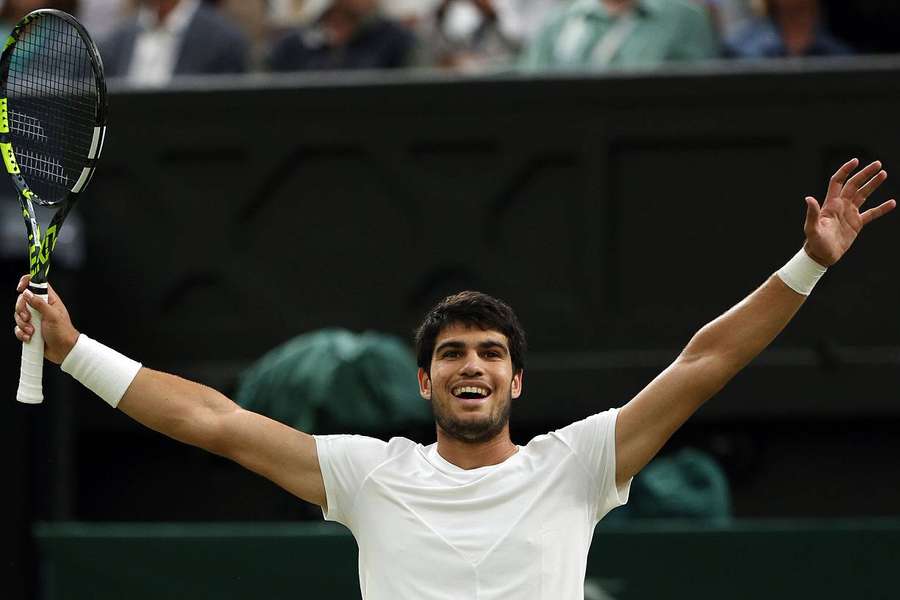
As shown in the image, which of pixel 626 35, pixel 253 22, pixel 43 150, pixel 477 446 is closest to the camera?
pixel 477 446

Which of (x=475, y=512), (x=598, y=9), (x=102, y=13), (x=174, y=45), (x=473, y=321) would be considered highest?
(x=102, y=13)

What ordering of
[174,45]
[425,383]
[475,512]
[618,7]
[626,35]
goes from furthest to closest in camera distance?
[174,45]
[626,35]
[618,7]
[425,383]
[475,512]

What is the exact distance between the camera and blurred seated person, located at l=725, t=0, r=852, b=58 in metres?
9.05

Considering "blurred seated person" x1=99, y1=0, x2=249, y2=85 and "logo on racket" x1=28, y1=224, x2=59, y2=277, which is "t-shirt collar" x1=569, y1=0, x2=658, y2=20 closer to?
"blurred seated person" x1=99, y1=0, x2=249, y2=85

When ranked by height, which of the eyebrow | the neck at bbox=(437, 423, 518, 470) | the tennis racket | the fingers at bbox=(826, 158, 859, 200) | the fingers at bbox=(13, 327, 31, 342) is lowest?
the neck at bbox=(437, 423, 518, 470)

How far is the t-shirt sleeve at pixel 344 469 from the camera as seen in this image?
4934 millimetres

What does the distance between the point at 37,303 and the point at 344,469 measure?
88cm

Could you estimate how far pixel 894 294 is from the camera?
900cm

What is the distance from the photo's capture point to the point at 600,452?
4867mm

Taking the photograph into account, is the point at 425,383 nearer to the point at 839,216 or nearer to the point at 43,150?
the point at 839,216

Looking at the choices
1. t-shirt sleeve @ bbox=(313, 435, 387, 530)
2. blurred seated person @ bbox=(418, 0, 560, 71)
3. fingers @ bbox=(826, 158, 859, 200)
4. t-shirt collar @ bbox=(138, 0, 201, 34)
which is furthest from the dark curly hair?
t-shirt collar @ bbox=(138, 0, 201, 34)

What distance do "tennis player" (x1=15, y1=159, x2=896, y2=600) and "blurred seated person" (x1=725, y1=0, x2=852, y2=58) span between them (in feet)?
14.1

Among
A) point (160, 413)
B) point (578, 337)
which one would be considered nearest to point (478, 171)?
point (578, 337)

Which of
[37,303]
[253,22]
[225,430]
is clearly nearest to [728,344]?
[225,430]
